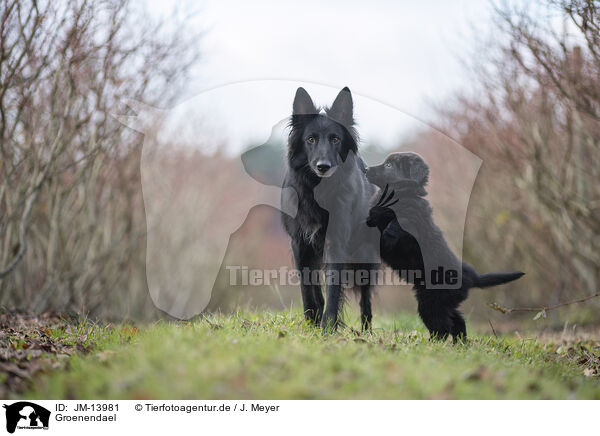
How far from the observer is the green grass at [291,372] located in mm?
2539

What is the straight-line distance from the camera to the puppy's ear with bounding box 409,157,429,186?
4.61 m

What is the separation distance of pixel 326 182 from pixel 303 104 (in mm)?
713

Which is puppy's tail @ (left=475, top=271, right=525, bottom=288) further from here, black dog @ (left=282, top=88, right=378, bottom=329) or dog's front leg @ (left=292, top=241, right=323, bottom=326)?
dog's front leg @ (left=292, top=241, right=323, bottom=326)

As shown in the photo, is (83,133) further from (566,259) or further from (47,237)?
(566,259)

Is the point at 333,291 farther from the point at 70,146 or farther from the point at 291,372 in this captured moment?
the point at 70,146

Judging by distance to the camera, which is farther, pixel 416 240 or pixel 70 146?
pixel 70 146

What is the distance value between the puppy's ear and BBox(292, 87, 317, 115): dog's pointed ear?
1098mm

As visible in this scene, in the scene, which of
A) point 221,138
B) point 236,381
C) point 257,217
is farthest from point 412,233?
point 257,217

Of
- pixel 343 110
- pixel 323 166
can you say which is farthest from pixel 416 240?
pixel 343 110

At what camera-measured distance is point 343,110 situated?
4250 millimetres
